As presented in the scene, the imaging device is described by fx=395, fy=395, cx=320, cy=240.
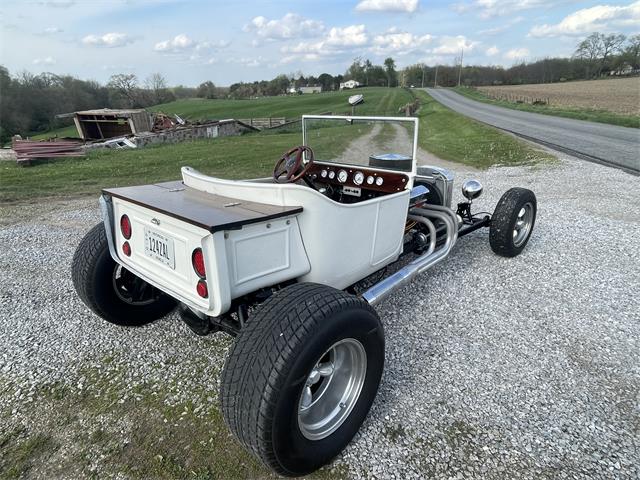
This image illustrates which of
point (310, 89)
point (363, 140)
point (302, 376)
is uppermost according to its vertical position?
Answer: point (363, 140)

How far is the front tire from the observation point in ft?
6.14

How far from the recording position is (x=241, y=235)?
2266mm

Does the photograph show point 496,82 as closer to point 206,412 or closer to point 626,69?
point 626,69

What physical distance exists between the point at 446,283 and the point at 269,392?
2990 mm

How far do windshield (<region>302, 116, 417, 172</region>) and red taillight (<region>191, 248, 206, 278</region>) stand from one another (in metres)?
2.27

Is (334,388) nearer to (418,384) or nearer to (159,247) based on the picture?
(418,384)

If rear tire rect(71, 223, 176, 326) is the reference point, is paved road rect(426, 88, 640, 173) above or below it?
below

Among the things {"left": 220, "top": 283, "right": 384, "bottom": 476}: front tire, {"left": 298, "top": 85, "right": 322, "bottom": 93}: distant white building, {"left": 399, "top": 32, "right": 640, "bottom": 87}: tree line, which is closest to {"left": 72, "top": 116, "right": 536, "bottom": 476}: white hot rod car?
{"left": 220, "top": 283, "right": 384, "bottom": 476}: front tire

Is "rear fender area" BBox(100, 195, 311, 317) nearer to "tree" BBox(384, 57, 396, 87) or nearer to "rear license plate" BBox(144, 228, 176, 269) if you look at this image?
"rear license plate" BBox(144, 228, 176, 269)

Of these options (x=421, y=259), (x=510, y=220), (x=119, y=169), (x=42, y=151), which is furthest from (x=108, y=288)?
(x=42, y=151)

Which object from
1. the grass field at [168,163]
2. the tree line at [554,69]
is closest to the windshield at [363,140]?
the grass field at [168,163]

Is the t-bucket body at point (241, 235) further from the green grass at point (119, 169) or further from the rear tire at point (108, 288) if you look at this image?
the green grass at point (119, 169)

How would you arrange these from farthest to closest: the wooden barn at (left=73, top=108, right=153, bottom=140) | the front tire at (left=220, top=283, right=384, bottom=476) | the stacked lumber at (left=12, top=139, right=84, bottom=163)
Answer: the wooden barn at (left=73, top=108, right=153, bottom=140)
the stacked lumber at (left=12, top=139, right=84, bottom=163)
the front tire at (left=220, top=283, right=384, bottom=476)

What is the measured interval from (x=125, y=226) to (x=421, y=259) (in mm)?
2594
